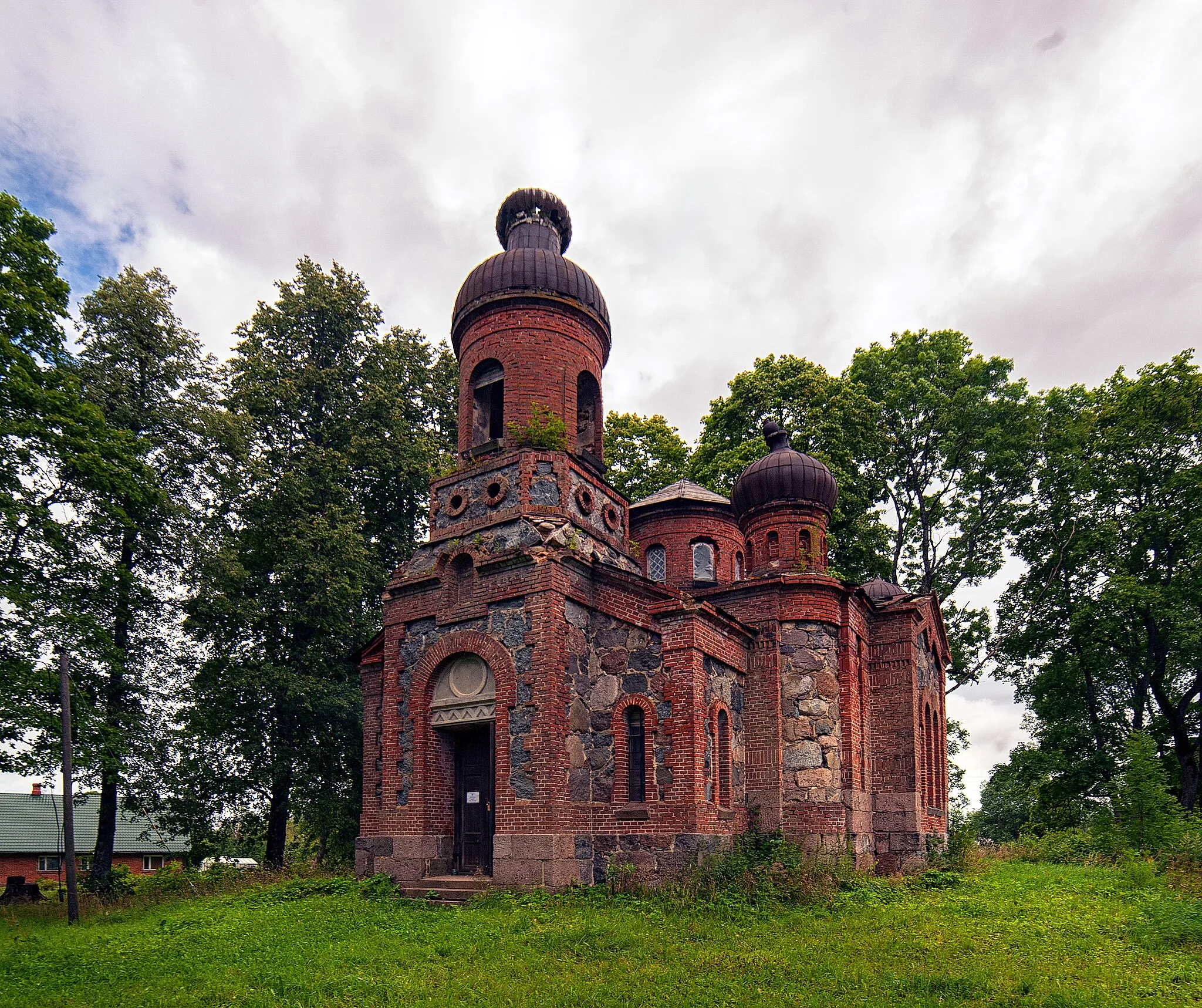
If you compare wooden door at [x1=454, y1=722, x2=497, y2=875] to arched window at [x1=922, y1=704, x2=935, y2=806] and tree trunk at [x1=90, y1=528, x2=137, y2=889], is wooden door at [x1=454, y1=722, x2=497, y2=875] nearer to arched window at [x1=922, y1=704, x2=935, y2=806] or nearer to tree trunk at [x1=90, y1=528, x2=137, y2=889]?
tree trunk at [x1=90, y1=528, x2=137, y2=889]

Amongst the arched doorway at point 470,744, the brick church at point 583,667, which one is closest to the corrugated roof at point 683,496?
the brick church at point 583,667

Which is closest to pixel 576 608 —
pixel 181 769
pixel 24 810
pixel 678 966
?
pixel 678 966

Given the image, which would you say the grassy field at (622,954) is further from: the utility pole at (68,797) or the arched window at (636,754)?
the arched window at (636,754)

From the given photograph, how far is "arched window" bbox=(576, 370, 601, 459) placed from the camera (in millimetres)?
16672

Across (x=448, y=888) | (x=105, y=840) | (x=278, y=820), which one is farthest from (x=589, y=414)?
(x=105, y=840)

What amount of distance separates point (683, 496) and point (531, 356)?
6.27 meters

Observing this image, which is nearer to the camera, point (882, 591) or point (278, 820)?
point (882, 591)

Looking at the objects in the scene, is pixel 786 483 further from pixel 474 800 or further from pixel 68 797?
pixel 68 797

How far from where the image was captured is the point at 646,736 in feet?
44.0

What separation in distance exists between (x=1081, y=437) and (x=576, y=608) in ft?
64.2

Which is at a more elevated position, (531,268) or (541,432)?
(531,268)

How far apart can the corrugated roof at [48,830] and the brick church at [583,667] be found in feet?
72.8

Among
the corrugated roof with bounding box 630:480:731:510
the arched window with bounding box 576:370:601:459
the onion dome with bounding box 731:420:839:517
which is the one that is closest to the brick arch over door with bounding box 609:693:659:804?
the arched window with bounding box 576:370:601:459

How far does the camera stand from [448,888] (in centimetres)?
1313
